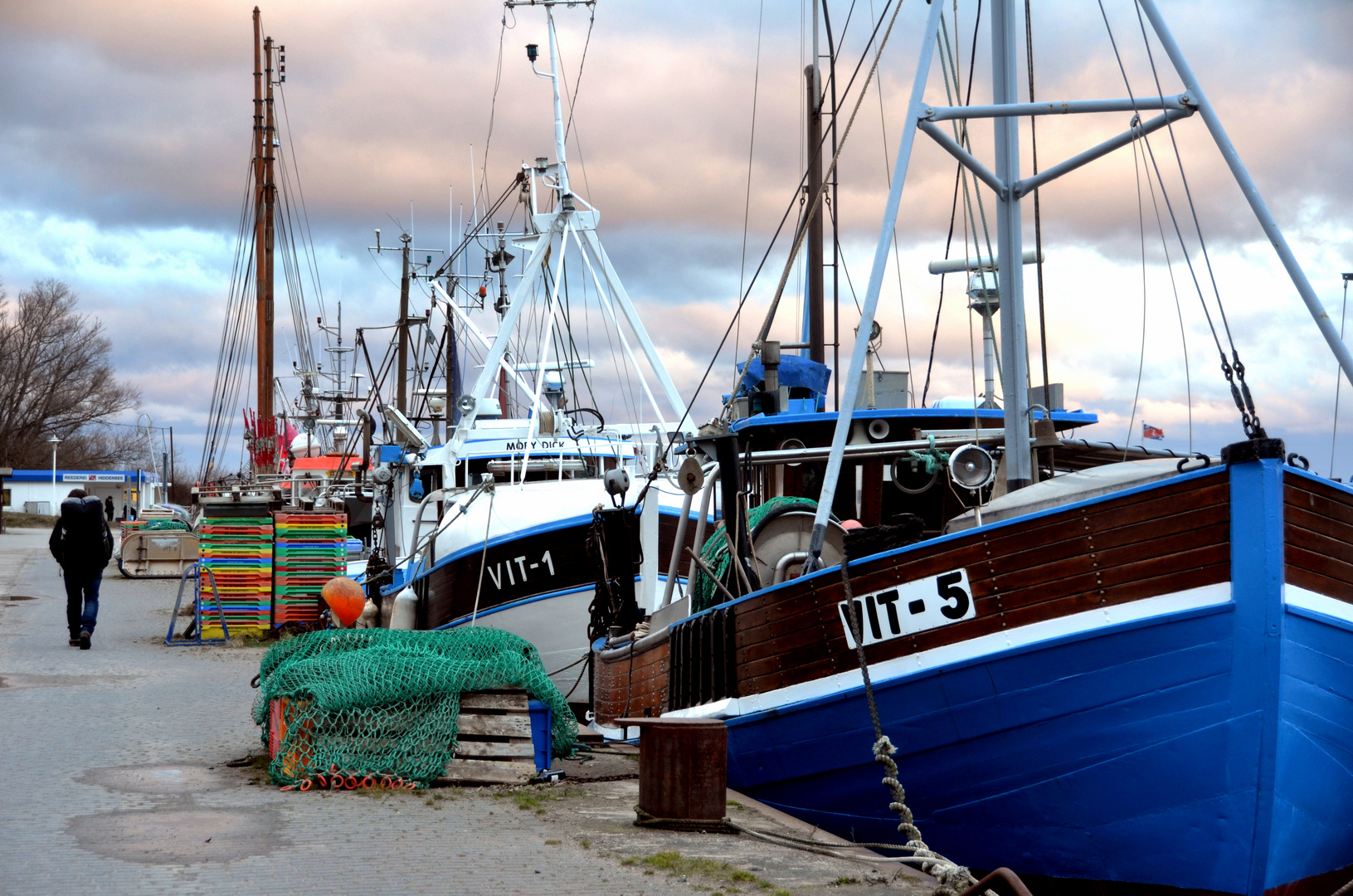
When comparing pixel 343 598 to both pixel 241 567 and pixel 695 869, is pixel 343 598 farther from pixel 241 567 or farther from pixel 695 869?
pixel 695 869

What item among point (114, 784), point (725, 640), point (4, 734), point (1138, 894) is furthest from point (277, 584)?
point (1138, 894)

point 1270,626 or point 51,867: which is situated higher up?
point 1270,626

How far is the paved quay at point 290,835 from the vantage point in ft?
17.2

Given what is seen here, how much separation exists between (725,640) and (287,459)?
41.8 metres

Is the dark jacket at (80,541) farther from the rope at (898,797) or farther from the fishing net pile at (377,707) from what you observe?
the rope at (898,797)

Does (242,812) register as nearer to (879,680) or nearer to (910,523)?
(879,680)

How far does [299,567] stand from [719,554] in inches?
401

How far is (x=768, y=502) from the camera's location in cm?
813

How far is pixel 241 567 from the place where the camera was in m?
16.8

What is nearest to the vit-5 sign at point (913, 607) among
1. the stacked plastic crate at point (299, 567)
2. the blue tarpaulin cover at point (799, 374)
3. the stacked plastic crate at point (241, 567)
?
the blue tarpaulin cover at point (799, 374)

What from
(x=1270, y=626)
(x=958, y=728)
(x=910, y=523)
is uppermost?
(x=910, y=523)

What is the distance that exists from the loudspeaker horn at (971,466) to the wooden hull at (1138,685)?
4.03ft

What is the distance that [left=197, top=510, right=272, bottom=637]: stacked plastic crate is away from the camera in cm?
1675

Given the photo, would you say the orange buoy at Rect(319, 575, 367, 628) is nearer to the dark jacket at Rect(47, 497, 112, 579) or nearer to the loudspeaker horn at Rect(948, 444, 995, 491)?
the dark jacket at Rect(47, 497, 112, 579)
